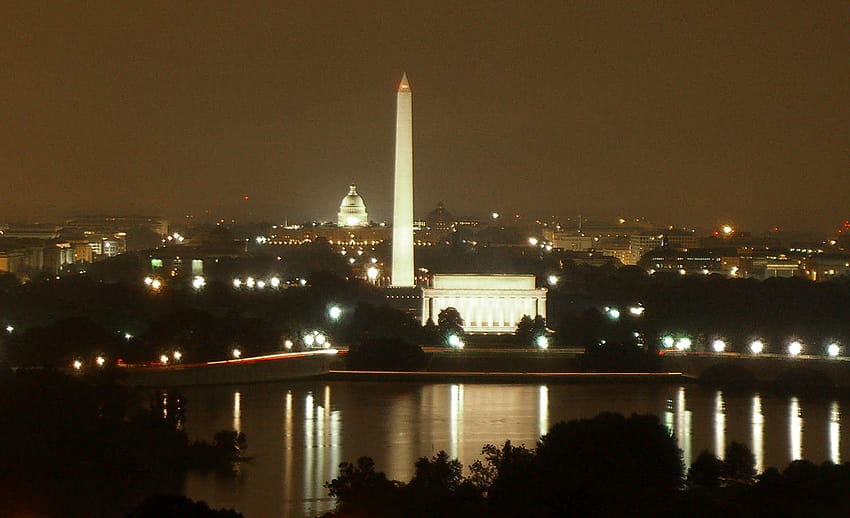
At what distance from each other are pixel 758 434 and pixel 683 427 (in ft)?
3.08

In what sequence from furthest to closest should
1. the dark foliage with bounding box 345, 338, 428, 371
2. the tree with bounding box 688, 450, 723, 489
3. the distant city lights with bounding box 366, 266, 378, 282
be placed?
the distant city lights with bounding box 366, 266, 378, 282
the dark foliage with bounding box 345, 338, 428, 371
the tree with bounding box 688, 450, 723, 489

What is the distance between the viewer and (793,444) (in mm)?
19953

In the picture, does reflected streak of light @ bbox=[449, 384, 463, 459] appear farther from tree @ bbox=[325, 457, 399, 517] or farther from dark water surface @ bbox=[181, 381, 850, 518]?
tree @ bbox=[325, 457, 399, 517]

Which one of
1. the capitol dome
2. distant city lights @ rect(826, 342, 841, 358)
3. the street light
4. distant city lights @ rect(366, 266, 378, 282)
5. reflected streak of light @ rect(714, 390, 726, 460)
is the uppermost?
the capitol dome

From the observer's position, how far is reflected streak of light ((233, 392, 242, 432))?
838 inches

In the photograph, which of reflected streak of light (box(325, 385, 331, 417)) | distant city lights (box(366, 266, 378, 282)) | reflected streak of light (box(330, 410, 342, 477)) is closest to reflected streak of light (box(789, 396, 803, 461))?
reflected streak of light (box(330, 410, 342, 477))

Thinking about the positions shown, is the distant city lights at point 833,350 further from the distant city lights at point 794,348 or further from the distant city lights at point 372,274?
the distant city lights at point 372,274

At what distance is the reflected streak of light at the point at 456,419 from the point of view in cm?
1964

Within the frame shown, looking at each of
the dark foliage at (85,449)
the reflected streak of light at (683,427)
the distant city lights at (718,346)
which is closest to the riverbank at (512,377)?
the reflected streak of light at (683,427)

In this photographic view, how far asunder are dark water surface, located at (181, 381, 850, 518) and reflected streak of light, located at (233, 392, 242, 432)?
0.09 feet

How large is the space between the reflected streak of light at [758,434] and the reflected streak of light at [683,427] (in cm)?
65

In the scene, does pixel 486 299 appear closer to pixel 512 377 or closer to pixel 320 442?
pixel 512 377

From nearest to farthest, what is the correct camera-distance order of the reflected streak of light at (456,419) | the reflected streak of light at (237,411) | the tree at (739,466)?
the tree at (739,466)
the reflected streak of light at (456,419)
the reflected streak of light at (237,411)

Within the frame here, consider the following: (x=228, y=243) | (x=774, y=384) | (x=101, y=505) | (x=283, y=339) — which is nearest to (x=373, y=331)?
(x=283, y=339)
